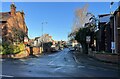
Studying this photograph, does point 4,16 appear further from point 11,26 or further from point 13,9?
point 11,26

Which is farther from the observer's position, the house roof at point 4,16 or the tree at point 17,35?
the house roof at point 4,16

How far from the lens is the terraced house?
58.9 m

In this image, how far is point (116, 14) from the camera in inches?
1524

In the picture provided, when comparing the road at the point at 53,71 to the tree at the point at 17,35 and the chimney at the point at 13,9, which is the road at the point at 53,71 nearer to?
the tree at the point at 17,35

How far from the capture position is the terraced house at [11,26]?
193 feet

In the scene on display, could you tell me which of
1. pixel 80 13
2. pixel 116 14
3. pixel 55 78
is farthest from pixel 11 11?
pixel 55 78

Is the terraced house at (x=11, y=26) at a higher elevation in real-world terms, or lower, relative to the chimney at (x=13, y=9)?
lower

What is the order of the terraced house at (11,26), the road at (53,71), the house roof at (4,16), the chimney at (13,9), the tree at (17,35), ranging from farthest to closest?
the chimney at (13,9) < the house roof at (4,16) < the terraced house at (11,26) < the tree at (17,35) < the road at (53,71)

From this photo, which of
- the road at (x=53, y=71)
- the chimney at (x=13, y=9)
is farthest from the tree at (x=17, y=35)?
the road at (x=53, y=71)

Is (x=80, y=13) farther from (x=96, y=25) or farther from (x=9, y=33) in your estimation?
(x=9, y=33)

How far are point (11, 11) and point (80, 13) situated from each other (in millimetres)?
20904

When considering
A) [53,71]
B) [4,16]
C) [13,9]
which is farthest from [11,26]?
[53,71]

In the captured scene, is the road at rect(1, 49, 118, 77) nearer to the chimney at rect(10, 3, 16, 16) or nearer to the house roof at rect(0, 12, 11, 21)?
the house roof at rect(0, 12, 11, 21)

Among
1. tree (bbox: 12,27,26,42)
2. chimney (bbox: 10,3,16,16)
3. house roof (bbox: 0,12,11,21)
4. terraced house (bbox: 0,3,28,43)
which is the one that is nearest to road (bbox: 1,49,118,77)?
terraced house (bbox: 0,3,28,43)
